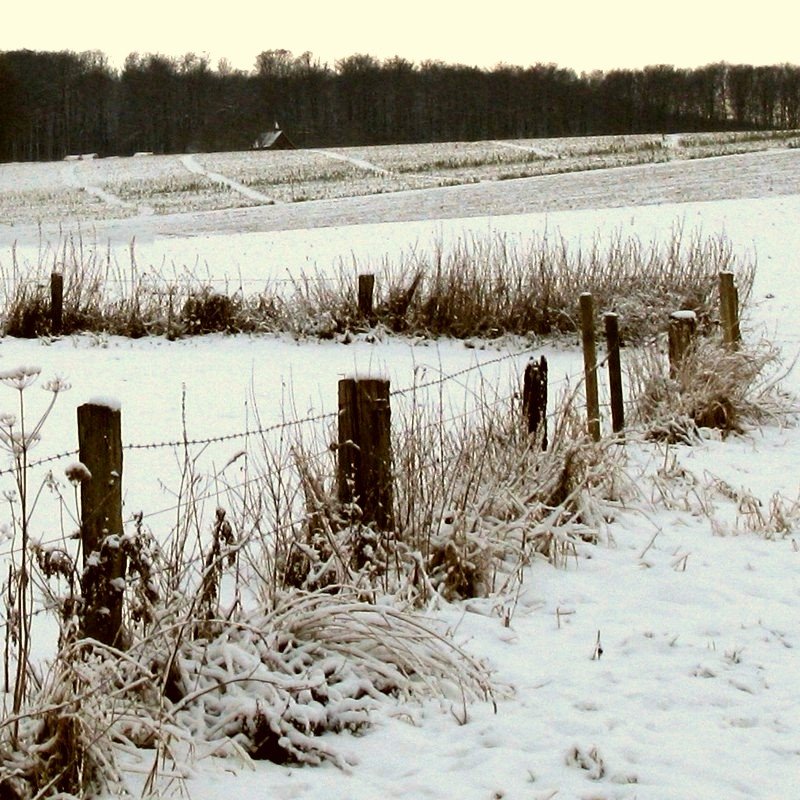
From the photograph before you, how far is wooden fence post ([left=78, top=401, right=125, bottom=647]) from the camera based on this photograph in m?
2.80

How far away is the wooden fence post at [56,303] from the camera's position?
12366 millimetres

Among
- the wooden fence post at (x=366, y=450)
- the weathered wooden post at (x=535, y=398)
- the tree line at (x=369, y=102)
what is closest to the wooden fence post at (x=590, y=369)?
the weathered wooden post at (x=535, y=398)

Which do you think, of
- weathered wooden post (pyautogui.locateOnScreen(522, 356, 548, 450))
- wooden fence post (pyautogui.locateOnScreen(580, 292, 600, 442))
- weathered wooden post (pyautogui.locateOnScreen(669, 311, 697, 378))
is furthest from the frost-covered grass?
weathered wooden post (pyautogui.locateOnScreen(522, 356, 548, 450))

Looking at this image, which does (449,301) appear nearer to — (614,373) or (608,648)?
(614,373)

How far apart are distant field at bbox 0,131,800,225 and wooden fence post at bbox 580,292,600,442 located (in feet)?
92.0

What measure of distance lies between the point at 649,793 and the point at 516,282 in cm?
963

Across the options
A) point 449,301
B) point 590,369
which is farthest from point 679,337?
point 449,301

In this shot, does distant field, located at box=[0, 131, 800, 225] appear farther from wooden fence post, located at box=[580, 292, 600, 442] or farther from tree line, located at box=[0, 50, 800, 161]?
tree line, located at box=[0, 50, 800, 161]

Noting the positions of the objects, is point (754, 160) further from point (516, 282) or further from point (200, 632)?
point (200, 632)

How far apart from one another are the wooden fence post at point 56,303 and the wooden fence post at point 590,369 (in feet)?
24.7

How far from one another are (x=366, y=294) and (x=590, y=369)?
20.4 ft

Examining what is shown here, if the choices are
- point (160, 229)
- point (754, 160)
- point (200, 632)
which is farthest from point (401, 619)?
point (754, 160)

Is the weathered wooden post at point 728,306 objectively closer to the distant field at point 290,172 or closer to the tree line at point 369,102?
the distant field at point 290,172

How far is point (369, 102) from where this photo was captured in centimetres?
9800
